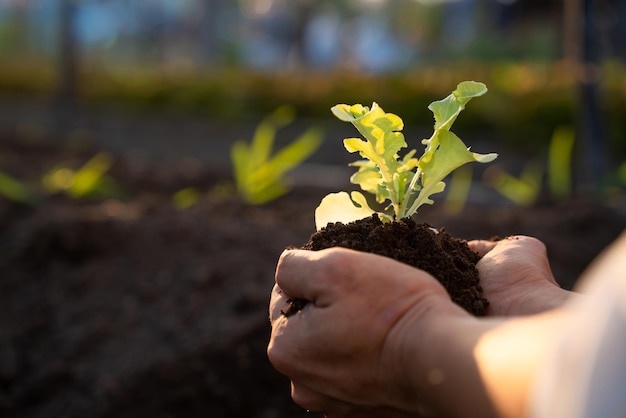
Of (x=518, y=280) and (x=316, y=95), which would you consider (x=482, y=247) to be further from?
(x=316, y=95)

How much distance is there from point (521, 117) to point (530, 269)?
4.81 metres

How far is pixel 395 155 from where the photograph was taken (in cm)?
133

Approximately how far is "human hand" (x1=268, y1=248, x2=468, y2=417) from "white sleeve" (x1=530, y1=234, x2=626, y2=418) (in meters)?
0.29

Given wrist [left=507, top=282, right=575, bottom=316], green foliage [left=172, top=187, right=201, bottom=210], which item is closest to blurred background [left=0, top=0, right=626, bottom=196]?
green foliage [left=172, top=187, right=201, bottom=210]

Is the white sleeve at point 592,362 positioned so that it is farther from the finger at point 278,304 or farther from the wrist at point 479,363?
the finger at point 278,304

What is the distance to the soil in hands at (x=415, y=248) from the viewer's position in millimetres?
1194

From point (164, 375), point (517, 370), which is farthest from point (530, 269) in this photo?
point (164, 375)

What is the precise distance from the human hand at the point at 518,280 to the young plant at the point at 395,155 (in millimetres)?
Result: 154

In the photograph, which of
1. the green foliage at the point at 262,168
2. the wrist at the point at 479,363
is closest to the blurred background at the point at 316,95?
the green foliage at the point at 262,168

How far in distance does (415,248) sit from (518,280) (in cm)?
18

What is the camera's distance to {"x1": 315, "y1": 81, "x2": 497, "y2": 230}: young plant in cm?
127

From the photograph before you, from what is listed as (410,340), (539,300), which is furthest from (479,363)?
(539,300)

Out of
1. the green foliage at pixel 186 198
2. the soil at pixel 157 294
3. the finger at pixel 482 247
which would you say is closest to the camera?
the finger at pixel 482 247

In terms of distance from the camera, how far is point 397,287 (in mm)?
1007
